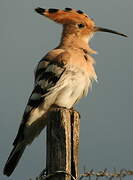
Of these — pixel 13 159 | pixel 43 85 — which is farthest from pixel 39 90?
pixel 13 159

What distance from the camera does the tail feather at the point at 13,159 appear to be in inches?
143

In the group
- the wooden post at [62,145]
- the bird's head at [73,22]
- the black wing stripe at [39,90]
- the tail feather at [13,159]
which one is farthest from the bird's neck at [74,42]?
the wooden post at [62,145]

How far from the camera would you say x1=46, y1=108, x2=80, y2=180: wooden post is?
259 cm

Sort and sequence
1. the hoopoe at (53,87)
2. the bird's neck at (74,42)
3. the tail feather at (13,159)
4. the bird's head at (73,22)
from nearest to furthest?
the tail feather at (13,159) < the hoopoe at (53,87) < the bird's neck at (74,42) < the bird's head at (73,22)

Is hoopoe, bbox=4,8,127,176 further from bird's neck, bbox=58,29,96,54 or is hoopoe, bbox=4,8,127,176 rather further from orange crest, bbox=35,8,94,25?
orange crest, bbox=35,8,94,25

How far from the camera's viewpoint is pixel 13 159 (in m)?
3.82

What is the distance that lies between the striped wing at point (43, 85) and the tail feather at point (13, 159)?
0.22ft

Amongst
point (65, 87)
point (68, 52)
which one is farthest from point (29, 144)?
point (68, 52)

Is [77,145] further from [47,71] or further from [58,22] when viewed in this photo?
[58,22]

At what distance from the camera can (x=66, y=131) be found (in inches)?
104

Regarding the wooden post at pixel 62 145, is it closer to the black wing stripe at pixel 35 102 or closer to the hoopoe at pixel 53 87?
the hoopoe at pixel 53 87

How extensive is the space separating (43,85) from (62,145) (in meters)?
1.61

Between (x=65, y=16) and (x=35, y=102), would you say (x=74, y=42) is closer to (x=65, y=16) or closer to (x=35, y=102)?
(x=65, y=16)

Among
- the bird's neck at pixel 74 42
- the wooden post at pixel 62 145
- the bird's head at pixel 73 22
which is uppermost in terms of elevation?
the bird's head at pixel 73 22
